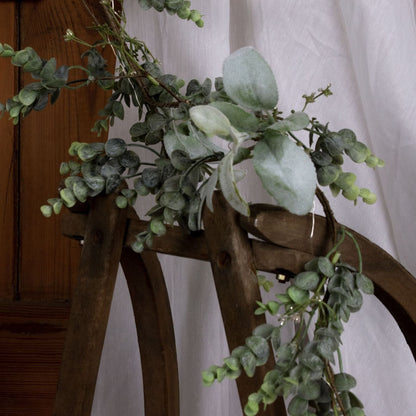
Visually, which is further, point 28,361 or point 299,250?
point 28,361

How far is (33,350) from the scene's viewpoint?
113 cm

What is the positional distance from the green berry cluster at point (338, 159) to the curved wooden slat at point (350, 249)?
0.04 metres

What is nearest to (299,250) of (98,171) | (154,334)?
(98,171)

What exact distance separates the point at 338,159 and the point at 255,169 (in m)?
0.15

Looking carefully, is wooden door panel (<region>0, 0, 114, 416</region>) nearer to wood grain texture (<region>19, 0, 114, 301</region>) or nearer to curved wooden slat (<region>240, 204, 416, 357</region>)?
wood grain texture (<region>19, 0, 114, 301</region>)

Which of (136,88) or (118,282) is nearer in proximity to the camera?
(136,88)

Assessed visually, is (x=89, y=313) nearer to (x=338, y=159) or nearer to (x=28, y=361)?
(x=338, y=159)

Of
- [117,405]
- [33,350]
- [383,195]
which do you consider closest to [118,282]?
[117,405]

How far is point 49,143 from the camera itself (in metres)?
1.10

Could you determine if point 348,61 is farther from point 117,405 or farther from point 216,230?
point 117,405

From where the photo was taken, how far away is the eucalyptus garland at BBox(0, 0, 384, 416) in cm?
38

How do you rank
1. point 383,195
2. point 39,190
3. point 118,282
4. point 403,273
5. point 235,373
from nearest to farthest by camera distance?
point 235,373 → point 403,273 → point 383,195 → point 118,282 → point 39,190

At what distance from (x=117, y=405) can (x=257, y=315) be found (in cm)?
55

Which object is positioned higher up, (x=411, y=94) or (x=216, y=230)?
(x=411, y=94)
